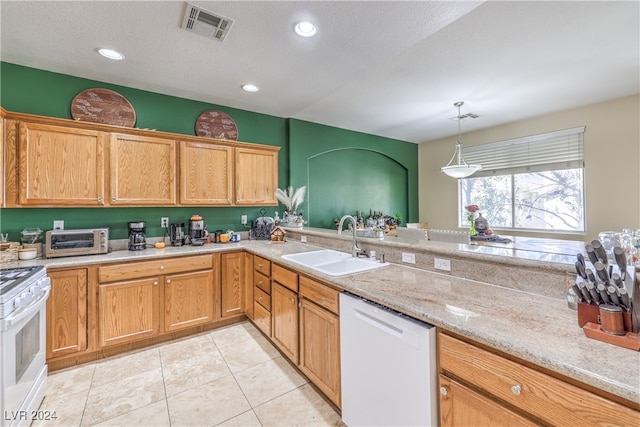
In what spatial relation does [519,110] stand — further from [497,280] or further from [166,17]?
[166,17]

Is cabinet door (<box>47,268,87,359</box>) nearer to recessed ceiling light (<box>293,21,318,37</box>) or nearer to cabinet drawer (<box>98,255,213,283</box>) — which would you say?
cabinet drawer (<box>98,255,213,283</box>)

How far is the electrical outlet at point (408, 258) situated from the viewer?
1978mm

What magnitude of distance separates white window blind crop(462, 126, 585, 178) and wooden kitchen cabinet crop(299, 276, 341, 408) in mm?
4420

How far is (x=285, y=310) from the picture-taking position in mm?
2234

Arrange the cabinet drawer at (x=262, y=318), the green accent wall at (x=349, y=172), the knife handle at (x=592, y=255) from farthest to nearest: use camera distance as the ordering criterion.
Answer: the green accent wall at (x=349, y=172) → the cabinet drawer at (x=262, y=318) → the knife handle at (x=592, y=255)

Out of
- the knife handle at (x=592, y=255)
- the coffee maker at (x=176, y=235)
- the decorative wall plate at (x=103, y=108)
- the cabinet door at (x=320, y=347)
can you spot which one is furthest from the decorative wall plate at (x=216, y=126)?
the knife handle at (x=592, y=255)

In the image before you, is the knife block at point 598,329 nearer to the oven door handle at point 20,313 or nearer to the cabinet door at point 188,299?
the oven door handle at point 20,313

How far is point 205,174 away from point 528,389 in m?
3.18

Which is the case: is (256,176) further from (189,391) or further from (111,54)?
(189,391)

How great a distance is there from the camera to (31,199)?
2.33 metres

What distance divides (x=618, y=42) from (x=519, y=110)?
1.70 meters

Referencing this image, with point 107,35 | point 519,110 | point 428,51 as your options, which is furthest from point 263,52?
point 519,110

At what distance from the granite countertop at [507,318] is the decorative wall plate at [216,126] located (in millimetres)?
2355

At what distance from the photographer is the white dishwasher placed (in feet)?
3.77
